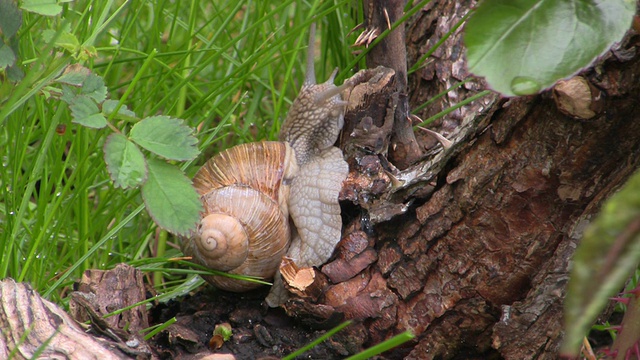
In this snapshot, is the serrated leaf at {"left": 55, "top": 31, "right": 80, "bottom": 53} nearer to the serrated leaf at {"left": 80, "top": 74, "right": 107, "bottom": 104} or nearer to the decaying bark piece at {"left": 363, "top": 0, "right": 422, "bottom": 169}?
the serrated leaf at {"left": 80, "top": 74, "right": 107, "bottom": 104}

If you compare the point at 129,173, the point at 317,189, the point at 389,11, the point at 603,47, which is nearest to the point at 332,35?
the point at 389,11

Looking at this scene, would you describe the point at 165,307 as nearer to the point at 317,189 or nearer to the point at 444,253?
the point at 317,189

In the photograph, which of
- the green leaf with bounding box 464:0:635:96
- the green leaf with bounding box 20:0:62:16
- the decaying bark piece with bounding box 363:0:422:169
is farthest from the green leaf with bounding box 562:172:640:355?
the decaying bark piece with bounding box 363:0:422:169

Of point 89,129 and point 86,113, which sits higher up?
point 86,113

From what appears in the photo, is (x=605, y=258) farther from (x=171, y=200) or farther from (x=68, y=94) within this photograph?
(x=68, y=94)

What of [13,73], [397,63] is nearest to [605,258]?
[13,73]

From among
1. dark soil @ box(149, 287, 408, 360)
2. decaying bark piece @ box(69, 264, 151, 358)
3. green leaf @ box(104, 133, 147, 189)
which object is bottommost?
dark soil @ box(149, 287, 408, 360)
